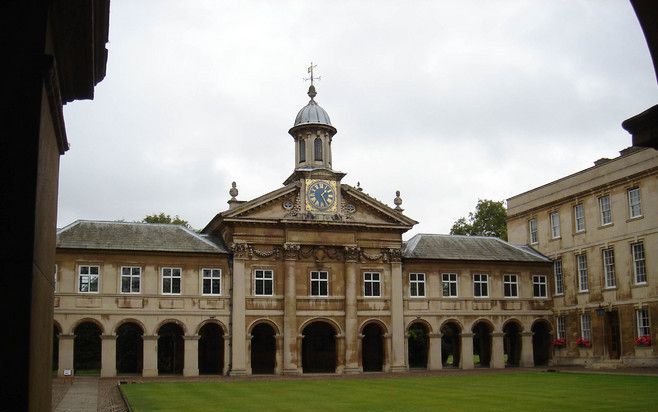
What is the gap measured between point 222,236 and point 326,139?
384 inches

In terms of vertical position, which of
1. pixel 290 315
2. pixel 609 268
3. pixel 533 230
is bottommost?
pixel 290 315

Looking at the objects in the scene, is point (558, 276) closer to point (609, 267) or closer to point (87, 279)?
point (609, 267)

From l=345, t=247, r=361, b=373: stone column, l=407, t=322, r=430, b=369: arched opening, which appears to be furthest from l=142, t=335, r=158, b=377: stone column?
l=407, t=322, r=430, b=369: arched opening

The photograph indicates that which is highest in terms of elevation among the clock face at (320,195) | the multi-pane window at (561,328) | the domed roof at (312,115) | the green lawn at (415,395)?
the domed roof at (312,115)

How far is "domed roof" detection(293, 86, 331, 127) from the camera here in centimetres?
5344

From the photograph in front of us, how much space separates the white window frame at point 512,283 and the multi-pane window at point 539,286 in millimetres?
1345

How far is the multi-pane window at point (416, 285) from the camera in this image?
51469 millimetres

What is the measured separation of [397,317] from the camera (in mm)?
50219

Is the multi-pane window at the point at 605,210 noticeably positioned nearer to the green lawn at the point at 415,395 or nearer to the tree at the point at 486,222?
the green lawn at the point at 415,395

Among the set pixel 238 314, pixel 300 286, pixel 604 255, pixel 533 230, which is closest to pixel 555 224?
pixel 533 230

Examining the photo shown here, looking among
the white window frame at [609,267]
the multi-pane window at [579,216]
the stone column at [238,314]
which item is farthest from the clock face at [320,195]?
the white window frame at [609,267]

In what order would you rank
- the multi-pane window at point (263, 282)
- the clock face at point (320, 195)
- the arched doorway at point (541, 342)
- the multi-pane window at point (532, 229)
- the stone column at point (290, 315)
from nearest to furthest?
1. the stone column at point (290, 315)
2. the multi-pane window at point (263, 282)
3. the clock face at point (320, 195)
4. the arched doorway at point (541, 342)
5. the multi-pane window at point (532, 229)

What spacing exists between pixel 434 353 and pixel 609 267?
1239 cm

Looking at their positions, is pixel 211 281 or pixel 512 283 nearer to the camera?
pixel 211 281
